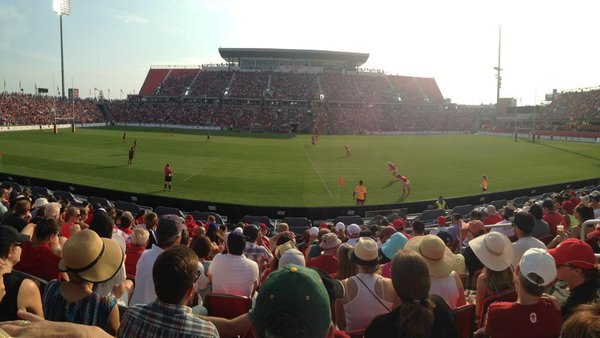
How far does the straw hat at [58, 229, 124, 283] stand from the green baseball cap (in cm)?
187

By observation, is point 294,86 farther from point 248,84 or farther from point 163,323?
point 163,323

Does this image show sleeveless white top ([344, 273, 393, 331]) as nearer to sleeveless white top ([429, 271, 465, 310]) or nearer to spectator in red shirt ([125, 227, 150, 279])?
sleeveless white top ([429, 271, 465, 310])

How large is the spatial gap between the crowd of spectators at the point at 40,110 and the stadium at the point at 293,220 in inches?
27.8

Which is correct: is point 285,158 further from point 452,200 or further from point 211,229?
point 211,229

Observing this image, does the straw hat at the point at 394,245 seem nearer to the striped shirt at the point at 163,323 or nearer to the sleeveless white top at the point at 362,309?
the sleeveless white top at the point at 362,309

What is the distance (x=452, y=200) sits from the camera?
19.8 meters

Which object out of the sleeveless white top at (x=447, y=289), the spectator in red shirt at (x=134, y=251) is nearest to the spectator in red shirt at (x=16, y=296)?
the spectator in red shirt at (x=134, y=251)

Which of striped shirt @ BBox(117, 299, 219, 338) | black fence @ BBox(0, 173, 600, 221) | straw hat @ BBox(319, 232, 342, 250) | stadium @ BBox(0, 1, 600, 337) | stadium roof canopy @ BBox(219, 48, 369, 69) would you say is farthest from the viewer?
stadium roof canopy @ BBox(219, 48, 369, 69)

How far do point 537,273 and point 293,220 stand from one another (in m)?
13.1

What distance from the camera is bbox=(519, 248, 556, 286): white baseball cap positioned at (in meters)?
3.50

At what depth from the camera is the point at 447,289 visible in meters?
4.42

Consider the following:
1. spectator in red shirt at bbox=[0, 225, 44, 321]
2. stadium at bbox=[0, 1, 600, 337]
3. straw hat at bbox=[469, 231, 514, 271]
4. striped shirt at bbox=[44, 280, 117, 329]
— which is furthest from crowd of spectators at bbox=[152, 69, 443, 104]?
striped shirt at bbox=[44, 280, 117, 329]

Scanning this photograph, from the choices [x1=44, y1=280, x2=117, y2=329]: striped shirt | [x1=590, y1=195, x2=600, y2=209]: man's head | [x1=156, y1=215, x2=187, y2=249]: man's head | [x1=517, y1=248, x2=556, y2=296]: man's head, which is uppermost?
[x1=517, y1=248, x2=556, y2=296]: man's head

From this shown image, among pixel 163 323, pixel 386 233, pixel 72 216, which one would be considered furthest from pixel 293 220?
pixel 163 323
